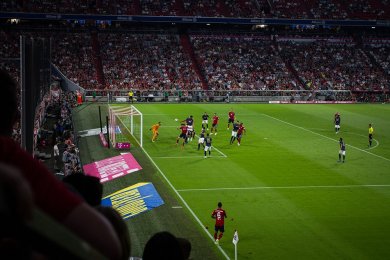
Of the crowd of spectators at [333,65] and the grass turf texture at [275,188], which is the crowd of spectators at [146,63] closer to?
the crowd of spectators at [333,65]

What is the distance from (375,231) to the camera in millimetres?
19422

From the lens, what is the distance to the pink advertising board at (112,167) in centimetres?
2612

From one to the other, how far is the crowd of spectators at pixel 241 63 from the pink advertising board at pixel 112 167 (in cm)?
3397

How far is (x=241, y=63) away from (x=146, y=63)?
1180cm

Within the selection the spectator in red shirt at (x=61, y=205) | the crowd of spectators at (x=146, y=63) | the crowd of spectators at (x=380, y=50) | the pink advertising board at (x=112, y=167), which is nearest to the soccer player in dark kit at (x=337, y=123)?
the pink advertising board at (x=112, y=167)

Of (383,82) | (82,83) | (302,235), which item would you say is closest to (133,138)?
(302,235)

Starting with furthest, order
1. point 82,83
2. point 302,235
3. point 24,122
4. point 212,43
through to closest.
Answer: point 212,43
point 82,83
point 302,235
point 24,122

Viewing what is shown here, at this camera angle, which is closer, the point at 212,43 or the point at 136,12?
the point at 136,12

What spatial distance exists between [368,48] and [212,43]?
21467mm

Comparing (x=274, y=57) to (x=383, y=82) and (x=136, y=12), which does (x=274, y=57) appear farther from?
(x=136, y=12)

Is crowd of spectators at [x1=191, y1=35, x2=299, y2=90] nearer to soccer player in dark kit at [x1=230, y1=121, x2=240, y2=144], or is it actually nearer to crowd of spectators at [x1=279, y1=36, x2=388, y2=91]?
crowd of spectators at [x1=279, y1=36, x2=388, y2=91]

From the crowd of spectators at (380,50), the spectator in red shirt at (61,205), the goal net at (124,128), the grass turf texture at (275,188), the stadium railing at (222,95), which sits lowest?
the grass turf texture at (275,188)

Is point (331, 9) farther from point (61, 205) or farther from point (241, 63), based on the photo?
point (61, 205)

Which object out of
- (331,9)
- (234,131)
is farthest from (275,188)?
(331,9)
